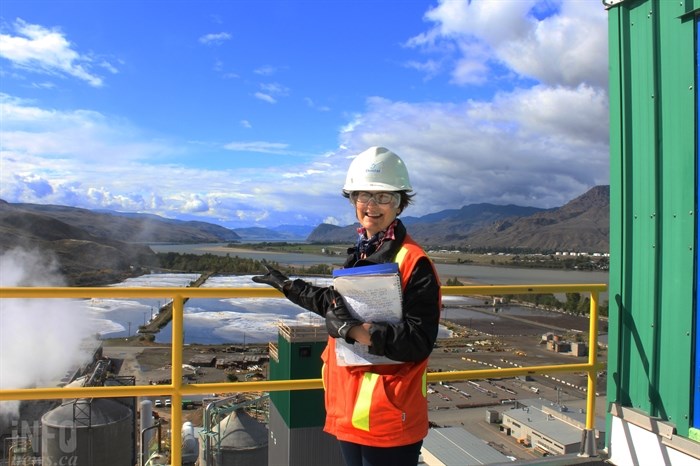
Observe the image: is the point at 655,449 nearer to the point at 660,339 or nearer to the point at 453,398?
the point at 660,339

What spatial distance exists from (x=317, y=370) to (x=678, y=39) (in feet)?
10.7

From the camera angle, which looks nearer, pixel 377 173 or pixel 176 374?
pixel 377 173

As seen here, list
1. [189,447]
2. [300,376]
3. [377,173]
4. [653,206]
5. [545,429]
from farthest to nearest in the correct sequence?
[189,447]
[545,429]
[300,376]
[653,206]
[377,173]

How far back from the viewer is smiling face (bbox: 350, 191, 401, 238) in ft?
6.20

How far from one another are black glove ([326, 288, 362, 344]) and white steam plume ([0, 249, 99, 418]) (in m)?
18.5

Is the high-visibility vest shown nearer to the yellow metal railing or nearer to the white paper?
the white paper

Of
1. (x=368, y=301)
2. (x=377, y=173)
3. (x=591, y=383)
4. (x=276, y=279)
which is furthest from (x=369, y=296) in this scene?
(x=591, y=383)

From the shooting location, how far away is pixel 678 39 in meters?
3.01

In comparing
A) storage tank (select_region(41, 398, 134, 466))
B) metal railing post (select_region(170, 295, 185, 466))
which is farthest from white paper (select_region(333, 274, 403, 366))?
storage tank (select_region(41, 398, 134, 466))

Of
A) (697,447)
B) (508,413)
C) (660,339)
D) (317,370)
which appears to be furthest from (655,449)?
(508,413)

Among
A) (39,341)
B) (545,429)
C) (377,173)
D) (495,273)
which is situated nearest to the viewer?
(377,173)

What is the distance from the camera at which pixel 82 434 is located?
8.01 meters

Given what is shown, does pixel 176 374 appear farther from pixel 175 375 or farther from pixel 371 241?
pixel 371 241

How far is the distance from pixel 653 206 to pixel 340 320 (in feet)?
8.47
